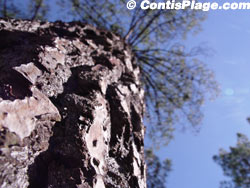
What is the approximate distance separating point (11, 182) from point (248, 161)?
21.8 ft

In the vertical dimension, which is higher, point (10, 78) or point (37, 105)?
point (10, 78)

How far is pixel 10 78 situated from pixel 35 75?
0.44 ft

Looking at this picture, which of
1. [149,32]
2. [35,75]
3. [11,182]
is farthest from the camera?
[149,32]

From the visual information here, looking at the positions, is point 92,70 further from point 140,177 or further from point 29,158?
point 29,158

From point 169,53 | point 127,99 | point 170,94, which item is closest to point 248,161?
point 170,94

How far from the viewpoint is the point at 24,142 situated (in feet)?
2.82

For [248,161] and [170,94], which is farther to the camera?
[248,161]

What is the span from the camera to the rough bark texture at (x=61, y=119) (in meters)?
0.86

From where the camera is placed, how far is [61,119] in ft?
3.53

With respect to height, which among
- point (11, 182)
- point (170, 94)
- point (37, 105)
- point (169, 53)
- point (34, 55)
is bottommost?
point (11, 182)

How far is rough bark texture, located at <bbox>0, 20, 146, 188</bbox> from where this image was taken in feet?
2.82

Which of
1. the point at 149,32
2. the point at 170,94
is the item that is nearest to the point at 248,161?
the point at 170,94

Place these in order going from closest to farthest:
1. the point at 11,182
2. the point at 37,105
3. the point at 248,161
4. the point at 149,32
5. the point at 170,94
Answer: the point at 11,182, the point at 37,105, the point at 149,32, the point at 170,94, the point at 248,161

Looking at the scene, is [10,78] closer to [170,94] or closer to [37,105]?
[37,105]
